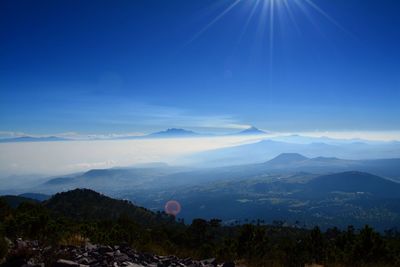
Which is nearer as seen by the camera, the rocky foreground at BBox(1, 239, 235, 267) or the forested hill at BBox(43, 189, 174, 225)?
the rocky foreground at BBox(1, 239, 235, 267)

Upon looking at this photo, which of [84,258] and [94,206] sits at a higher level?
[84,258]

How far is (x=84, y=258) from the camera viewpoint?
11523 mm

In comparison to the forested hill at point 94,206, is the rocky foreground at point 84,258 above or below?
above

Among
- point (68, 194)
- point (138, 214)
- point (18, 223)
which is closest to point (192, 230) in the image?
point (18, 223)

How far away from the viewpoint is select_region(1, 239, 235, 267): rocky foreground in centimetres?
1055

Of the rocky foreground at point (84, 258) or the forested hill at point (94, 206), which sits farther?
the forested hill at point (94, 206)

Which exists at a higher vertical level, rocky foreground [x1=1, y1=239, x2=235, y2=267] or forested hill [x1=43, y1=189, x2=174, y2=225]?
rocky foreground [x1=1, y1=239, x2=235, y2=267]

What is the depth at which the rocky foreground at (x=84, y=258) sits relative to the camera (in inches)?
416

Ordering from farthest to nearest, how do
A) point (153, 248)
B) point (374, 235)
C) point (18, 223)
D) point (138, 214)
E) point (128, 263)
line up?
point (138, 214) → point (374, 235) → point (18, 223) → point (153, 248) → point (128, 263)

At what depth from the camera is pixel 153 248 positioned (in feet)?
55.8

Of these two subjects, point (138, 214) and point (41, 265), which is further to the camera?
point (138, 214)

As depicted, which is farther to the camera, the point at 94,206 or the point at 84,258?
the point at 94,206

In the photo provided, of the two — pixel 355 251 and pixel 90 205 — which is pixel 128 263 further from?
pixel 90 205

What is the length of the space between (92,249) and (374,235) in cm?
A: 2118
